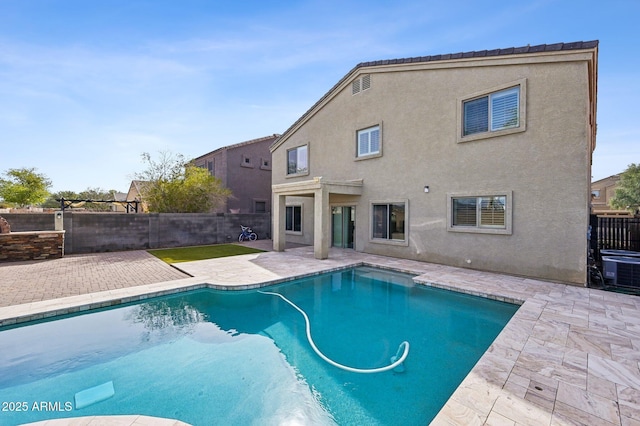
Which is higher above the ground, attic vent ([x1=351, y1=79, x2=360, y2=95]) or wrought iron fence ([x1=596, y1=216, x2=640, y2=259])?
attic vent ([x1=351, y1=79, x2=360, y2=95])

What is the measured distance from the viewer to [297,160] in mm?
18391

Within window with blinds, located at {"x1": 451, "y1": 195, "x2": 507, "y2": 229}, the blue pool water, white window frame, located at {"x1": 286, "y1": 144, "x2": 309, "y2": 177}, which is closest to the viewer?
the blue pool water

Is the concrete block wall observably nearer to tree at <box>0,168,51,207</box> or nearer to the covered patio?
the covered patio

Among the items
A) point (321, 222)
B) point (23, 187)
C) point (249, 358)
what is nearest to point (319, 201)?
point (321, 222)

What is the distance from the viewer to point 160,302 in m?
7.35

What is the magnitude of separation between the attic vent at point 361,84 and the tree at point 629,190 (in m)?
39.6

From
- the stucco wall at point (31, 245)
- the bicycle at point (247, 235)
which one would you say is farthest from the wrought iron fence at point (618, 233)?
the stucco wall at point (31, 245)

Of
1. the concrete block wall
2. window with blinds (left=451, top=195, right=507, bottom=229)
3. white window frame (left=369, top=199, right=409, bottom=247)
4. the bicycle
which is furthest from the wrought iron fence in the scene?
the concrete block wall

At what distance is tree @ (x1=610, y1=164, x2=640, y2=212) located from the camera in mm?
33062

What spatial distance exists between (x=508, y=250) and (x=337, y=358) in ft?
25.3

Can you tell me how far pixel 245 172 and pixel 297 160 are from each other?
27.6 feet

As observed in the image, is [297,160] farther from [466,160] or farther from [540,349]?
[540,349]

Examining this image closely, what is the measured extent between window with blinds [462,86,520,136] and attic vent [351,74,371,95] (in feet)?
17.1

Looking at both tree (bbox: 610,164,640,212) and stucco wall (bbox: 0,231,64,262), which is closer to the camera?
stucco wall (bbox: 0,231,64,262)
